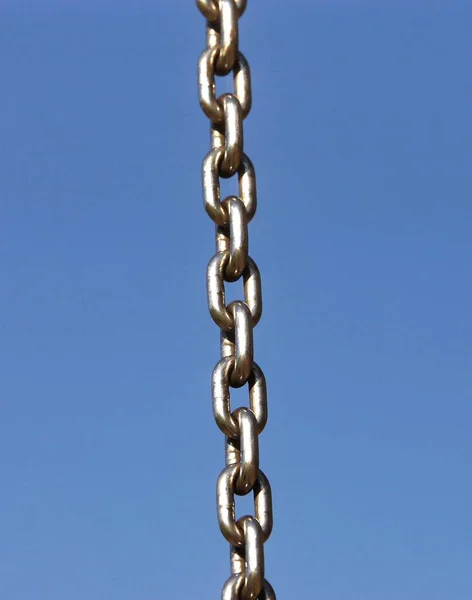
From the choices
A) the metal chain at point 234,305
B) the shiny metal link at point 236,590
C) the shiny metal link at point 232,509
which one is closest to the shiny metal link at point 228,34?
the metal chain at point 234,305

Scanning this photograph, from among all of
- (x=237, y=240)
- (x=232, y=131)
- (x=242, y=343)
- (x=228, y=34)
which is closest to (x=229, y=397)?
(x=242, y=343)

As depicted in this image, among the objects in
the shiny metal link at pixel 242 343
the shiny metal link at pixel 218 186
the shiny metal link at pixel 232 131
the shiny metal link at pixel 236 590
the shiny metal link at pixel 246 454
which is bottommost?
the shiny metal link at pixel 236 590

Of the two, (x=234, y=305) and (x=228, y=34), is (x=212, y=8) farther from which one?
(x=234, y=305)

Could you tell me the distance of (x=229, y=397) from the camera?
117 cm

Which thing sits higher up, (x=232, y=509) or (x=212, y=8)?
(x=212, y=8)

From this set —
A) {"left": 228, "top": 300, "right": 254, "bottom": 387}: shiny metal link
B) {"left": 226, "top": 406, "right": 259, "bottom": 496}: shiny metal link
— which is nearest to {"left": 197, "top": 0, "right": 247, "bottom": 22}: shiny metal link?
{"left": 228, "top": 300, "right": 254, "bottom": 387}: shiny metal link

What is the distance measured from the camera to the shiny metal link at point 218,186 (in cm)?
120

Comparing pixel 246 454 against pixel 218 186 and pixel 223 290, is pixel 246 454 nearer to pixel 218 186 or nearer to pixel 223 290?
pixel 223 290

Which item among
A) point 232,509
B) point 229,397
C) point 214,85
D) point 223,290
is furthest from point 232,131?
point 232,509

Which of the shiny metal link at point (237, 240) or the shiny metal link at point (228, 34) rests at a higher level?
the shiny metal link at point (228, 34)

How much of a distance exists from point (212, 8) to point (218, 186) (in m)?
0.24

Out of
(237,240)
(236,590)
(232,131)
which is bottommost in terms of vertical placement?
(236,590)

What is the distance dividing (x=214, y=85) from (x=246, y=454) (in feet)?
1.63

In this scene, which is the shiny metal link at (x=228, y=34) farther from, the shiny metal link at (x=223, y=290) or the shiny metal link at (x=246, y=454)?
the shiny metal link at (x=246, y=454)
